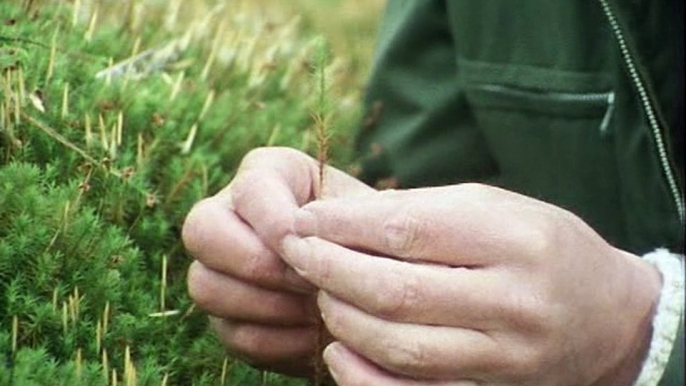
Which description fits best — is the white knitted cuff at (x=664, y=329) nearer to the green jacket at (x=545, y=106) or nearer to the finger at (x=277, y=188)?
the green jacket at (x=545, y=106)

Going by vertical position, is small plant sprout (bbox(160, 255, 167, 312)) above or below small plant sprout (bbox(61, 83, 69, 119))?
below

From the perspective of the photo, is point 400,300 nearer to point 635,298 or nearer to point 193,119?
point 635,298

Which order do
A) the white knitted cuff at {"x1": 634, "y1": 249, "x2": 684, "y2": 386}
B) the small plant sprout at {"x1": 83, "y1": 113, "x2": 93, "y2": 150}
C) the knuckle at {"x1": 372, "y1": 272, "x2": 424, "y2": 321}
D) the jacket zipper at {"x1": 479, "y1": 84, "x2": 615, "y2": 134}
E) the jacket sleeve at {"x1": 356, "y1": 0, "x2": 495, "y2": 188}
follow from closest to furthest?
the knuckle at {"x1": 372, "y1": 272, "x2": 424, "y2": 321} < the white knitted cuff at {"x1": 634, "y1": 249, "x2": 684, "y2": 386} < the small plant sprout at {"x1": 83, "y1": 113, "x2": 93, "y2": 150} < the jacket zipper at {"x1": 479, "y1": 84, "x2": 615, "y2": 134} < the jacket sleeve at {"x1": 356, "y1": 0, "x2": 495, "y2": 188}

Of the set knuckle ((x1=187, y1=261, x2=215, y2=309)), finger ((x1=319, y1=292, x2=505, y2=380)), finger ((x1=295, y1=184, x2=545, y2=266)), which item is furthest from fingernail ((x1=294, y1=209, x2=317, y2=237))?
knuckle ((x1=187, y1=261, x2=215, y2=309))

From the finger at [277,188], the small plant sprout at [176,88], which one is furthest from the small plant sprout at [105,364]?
the small plant sprout at [176,88]

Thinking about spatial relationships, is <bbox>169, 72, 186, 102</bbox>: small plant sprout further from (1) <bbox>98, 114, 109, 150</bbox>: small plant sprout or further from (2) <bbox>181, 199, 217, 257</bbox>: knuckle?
(2) <bbox>181, 199, 217, 257</bbox>: knuckle

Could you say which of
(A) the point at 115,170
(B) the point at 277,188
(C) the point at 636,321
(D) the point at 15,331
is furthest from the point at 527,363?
(A) the point at 115,170
